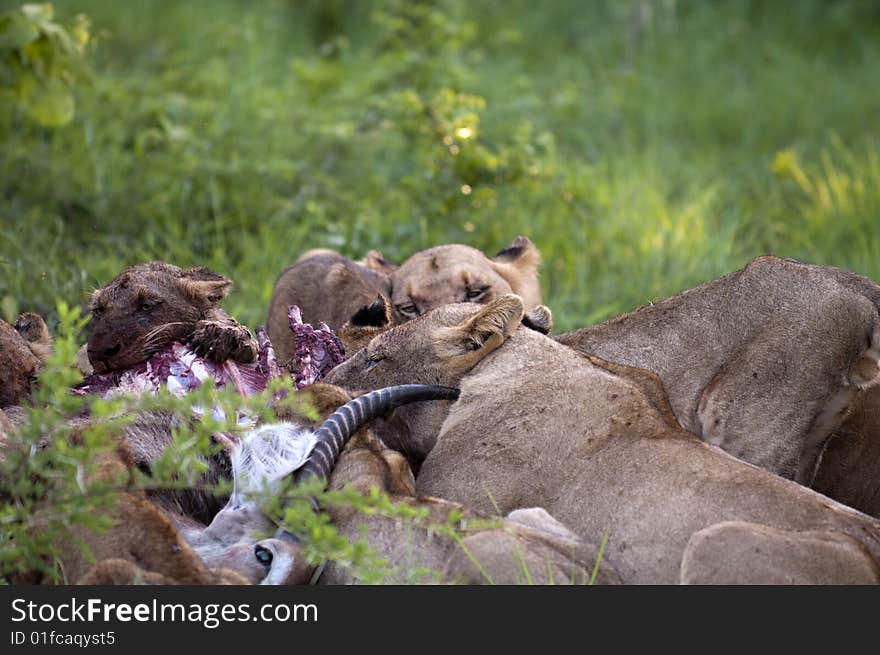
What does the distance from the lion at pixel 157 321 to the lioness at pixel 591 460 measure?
43cm

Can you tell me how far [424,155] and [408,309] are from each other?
2.14 metres

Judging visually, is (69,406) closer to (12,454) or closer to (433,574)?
(12,454)

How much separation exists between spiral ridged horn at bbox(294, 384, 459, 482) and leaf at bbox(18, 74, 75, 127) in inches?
130

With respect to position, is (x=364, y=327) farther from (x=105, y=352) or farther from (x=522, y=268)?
(x=522, y=268)

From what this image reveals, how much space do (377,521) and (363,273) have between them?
Answer: 9.08 feet

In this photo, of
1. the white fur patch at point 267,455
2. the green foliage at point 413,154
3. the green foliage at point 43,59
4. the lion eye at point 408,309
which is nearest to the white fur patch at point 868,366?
the white fur patch at point 267,455

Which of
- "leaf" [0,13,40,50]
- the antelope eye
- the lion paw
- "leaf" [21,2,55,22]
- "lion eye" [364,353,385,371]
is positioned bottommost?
the antelope eye

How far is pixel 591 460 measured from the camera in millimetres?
4191

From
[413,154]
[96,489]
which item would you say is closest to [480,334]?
[96,489]

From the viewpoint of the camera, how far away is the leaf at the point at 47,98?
698cm

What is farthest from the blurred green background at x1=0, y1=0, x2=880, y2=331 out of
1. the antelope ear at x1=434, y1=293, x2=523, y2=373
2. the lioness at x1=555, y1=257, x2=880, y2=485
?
the lioness at x1=555, y1=257, x2=880, y2=485

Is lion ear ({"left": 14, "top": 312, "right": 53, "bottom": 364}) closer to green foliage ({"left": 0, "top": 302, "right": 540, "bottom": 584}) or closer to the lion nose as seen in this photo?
the lion nose

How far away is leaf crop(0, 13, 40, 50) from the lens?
6.74 m
